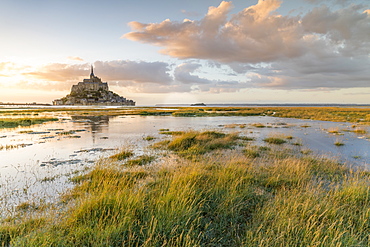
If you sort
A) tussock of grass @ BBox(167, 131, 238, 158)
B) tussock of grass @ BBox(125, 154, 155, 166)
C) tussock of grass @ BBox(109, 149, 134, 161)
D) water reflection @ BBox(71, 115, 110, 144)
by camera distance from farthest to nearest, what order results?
water reflection @ BBox(71, 115, 110, 144) → tussock of grass @ BBox(167, 131, 238, 158) → tussock of grass @ BBox(109, 149, 134, 161) → tussock of grass @ BBox(125, 154, 155, 166)

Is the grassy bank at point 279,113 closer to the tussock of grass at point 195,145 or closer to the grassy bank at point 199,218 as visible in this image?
the tussock of grass at point 195,145

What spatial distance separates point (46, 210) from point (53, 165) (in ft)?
22.2

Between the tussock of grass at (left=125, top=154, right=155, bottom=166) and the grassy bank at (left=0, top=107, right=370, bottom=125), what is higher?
the grassy bank at (left=0, top=107, right=370, bottom=125)

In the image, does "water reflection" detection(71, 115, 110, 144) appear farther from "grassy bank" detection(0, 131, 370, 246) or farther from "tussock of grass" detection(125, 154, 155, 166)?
"grassy bank" detection(0, 131, 370, 246)

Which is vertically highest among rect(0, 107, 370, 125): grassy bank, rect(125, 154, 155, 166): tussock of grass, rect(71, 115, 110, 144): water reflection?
rect(0, 107, 370, 125): grassy bank

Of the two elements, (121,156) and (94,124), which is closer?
(121,156)

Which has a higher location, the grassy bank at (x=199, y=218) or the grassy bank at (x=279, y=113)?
the grassy bank at (x=279, y=113)

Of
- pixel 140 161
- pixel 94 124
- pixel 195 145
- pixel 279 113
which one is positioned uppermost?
pixel 279 113

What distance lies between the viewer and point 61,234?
4.66 metres

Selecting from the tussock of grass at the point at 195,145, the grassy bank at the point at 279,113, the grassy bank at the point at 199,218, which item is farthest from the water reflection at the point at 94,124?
the grassy bank at the point at 279,113

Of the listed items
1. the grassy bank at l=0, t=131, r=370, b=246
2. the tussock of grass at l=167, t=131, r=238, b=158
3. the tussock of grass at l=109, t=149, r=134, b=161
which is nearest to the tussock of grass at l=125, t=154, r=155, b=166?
the tussock of grass at l=109, t=149, r=134, b=161

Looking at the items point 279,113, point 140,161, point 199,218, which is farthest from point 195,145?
point 279,113

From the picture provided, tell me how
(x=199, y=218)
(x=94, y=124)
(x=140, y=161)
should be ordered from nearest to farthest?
1. (x=199, y=218)
2. (x=140, y=161)
3. (x=94, y=124)

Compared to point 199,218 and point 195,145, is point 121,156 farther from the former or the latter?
point 199,218
